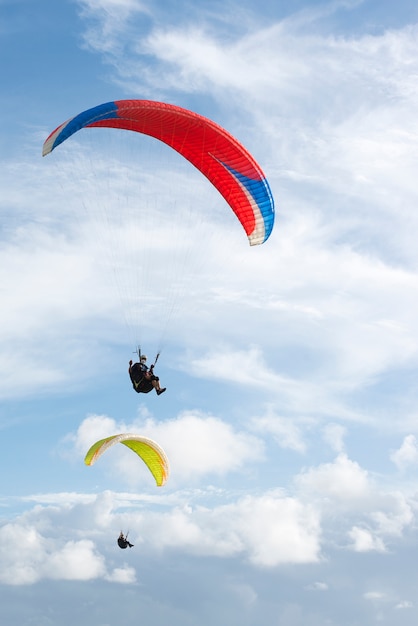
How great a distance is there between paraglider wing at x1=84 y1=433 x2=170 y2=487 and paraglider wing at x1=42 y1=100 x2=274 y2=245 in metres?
10.9

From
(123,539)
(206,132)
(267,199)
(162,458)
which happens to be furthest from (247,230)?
(123,539)

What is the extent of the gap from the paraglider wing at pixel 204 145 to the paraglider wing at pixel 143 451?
35.7ft

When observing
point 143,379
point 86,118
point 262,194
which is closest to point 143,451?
point 143,379

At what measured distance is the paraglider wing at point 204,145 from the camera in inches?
1357

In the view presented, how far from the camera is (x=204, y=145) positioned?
121ft

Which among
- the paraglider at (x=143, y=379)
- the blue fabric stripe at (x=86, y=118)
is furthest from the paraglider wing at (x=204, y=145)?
the paraglider at (x=143, y=379)

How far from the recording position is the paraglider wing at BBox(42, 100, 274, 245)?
34.5m

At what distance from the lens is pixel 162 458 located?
44.3 metres

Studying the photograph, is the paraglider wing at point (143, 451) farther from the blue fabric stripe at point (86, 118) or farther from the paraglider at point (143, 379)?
the blue fabric stripe at point (86, 118)

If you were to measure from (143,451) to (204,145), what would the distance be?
15.0 metres

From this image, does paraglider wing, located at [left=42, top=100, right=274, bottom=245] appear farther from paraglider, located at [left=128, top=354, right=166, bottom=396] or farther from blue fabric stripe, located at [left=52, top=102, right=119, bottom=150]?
paraglider, located at [left=128, top=354, right=166, bottom=396]

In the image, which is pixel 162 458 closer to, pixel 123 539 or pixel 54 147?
pixel 123 539

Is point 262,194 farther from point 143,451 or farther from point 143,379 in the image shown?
point 143,451

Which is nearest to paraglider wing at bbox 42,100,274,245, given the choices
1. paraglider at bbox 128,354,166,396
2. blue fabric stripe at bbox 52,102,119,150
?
blue fabric stripe at bbox 52,102,119,150
